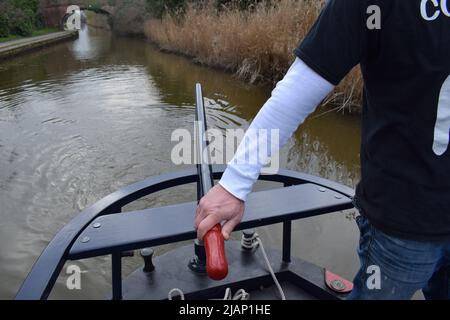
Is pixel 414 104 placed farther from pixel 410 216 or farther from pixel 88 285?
pixel 88 285

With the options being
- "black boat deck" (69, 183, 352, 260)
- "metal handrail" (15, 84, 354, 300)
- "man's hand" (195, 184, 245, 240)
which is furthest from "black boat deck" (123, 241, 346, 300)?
"man's hand" (195, 184, 245, 240)

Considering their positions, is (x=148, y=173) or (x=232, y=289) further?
(x=148, y=173)

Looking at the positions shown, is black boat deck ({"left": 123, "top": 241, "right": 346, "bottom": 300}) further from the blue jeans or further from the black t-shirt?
the black t-shirt

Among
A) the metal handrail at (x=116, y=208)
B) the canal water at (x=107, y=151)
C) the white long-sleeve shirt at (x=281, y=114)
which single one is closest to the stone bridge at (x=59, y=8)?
the canal water at (x=107, y=151)

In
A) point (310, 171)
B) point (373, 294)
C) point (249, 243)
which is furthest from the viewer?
point (310, 171)

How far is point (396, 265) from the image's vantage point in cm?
79

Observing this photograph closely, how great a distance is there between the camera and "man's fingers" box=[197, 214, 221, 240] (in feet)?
2.37

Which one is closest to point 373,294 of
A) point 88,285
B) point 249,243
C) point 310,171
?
point 249,243

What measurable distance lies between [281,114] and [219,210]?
214 millimetres

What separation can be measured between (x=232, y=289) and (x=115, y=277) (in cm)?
45

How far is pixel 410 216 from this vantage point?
2.46 ft

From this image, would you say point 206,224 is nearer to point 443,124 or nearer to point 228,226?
point 228,226

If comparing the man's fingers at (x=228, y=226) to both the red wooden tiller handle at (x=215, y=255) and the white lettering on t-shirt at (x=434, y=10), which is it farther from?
the white lettering on t-shirt at (x=434, y=10)

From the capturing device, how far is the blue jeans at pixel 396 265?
773 mm
